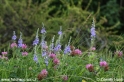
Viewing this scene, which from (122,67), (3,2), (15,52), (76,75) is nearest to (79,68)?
(76,75)

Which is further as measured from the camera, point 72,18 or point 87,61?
point 72,18

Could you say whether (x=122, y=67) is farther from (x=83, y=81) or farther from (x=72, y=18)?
(x=72, y=18)

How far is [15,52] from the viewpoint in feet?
11.0

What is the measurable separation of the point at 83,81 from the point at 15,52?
2.43 ft

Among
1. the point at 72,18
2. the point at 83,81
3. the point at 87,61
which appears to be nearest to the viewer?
the point at 83,81

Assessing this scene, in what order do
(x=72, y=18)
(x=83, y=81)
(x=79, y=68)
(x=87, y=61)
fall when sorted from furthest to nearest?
(x=72, y=18) → (x=87, y=61) → (x=79, y=68) → (x=83, y=81)

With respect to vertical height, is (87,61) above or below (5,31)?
below

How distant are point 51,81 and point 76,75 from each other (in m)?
0.21

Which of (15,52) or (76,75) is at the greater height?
(15,52)

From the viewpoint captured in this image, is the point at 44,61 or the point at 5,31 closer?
the point at 44,61

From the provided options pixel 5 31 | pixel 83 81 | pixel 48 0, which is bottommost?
pixel 83 81

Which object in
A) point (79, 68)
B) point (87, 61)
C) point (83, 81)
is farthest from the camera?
point (87, 61)

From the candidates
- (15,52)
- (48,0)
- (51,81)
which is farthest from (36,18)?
(51,81)

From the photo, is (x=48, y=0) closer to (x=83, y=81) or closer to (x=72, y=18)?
(x=72, y=18)
